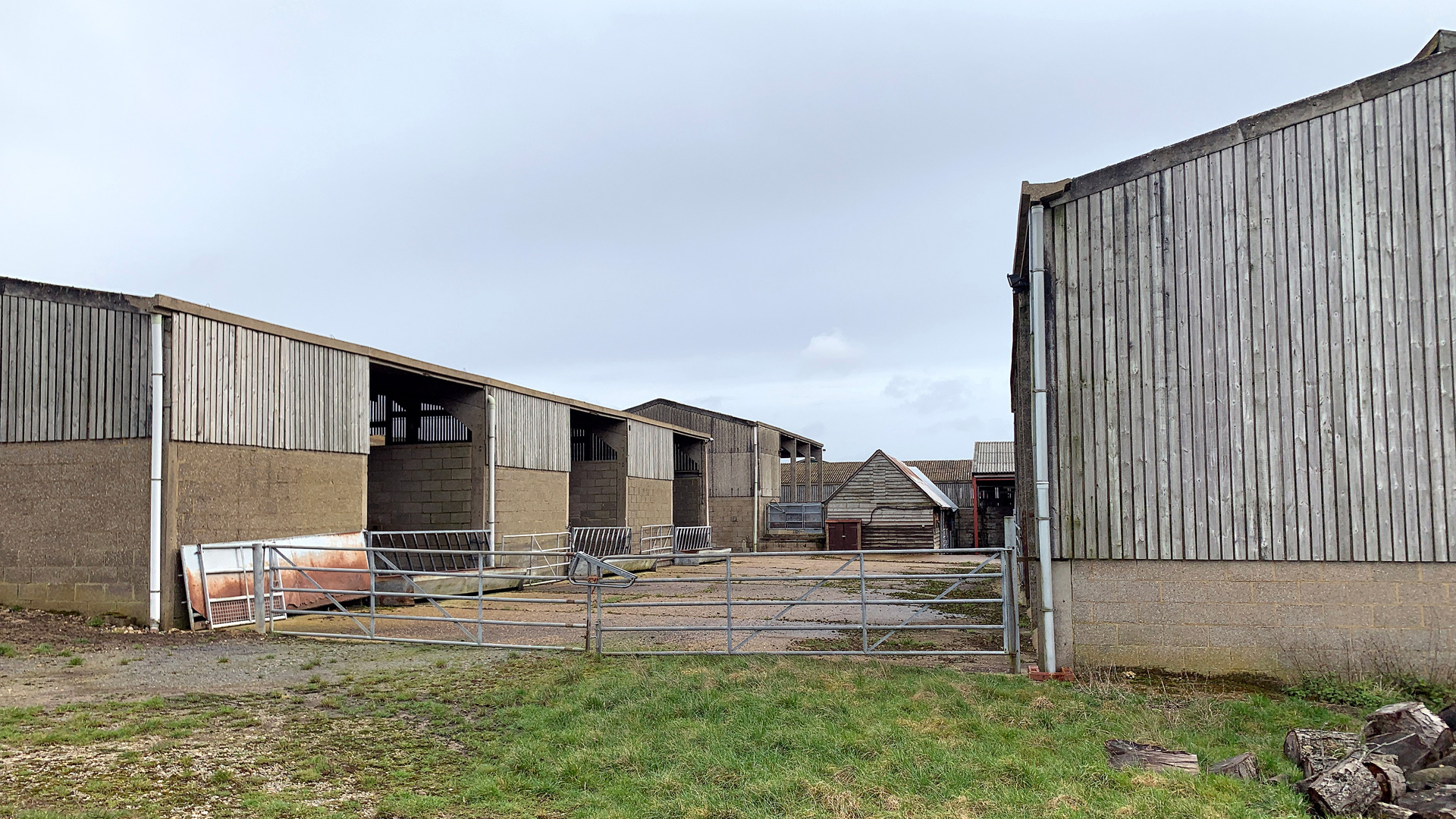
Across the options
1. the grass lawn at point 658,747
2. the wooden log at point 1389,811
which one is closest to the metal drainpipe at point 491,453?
the grass lawn at point 658,747

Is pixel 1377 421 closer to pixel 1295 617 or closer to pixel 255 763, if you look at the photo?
pixel 1295 617

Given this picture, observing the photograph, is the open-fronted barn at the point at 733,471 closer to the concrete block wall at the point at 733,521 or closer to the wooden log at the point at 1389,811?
the concrete block wall at the point at 733,521

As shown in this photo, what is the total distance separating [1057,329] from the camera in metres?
10.3

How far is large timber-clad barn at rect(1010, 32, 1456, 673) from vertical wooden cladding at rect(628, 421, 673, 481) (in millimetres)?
19536

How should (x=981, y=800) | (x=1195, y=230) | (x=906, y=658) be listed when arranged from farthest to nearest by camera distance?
(x=906, y=658)
(x=1195, y=230)
(x=981, y=800)

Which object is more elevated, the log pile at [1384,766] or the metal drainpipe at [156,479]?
the metal drainpipe at [156,479]

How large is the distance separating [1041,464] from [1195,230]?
9.28 feet

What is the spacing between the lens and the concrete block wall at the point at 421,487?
21000 mm

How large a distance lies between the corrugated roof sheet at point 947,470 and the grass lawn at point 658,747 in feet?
141

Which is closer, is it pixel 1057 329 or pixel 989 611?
pixel 1057 329

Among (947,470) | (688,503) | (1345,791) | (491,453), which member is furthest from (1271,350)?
(947,470)

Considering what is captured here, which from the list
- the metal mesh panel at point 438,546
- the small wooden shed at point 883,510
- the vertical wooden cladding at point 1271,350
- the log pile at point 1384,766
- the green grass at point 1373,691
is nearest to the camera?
the log pile at point 1384,766

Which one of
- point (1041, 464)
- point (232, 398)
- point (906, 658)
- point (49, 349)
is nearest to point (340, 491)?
point (232, 398)

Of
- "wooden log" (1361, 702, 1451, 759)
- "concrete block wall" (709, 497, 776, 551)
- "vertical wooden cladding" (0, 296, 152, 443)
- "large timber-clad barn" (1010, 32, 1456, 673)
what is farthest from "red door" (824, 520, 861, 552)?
"wooden log" (1361, 702, 1451, 759)
